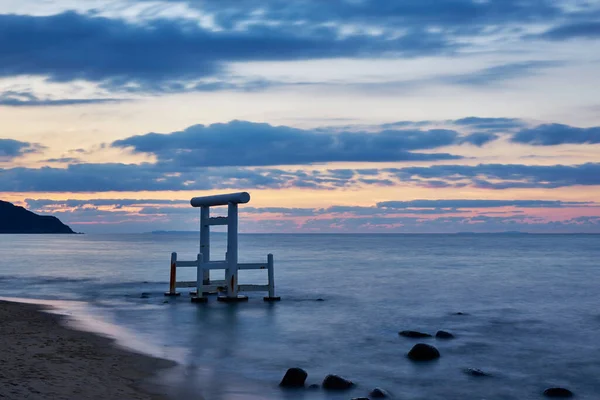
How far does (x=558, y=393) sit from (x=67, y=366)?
31.5ft

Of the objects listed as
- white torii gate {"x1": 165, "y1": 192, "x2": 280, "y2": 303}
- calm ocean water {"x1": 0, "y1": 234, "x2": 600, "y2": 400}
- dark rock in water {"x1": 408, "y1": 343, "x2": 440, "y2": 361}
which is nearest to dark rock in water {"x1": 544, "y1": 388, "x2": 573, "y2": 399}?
calm ocean water {"x1": 0, "y1": 234, "x2": 600, "y2": 400}

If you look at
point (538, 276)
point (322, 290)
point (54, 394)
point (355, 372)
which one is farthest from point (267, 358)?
point (538, 276)

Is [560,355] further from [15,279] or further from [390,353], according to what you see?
[15,279]

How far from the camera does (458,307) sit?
30.2m

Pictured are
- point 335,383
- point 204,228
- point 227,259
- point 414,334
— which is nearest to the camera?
point 335,383

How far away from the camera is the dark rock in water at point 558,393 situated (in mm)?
13773

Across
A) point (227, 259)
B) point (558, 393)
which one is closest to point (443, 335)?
point (558, 393)

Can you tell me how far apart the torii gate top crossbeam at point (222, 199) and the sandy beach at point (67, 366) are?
772cm

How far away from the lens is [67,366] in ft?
44.2

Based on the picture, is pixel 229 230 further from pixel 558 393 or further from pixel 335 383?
pixel 558 393

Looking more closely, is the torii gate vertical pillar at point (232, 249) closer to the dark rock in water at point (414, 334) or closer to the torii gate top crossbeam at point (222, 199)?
the torii gate top crossbeam at point (222, 199)

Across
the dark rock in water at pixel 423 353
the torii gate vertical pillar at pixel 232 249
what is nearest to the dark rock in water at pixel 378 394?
the dark rock in water at pixel 423 353

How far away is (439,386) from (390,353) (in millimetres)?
3682

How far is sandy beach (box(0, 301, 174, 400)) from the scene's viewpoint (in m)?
11.3
